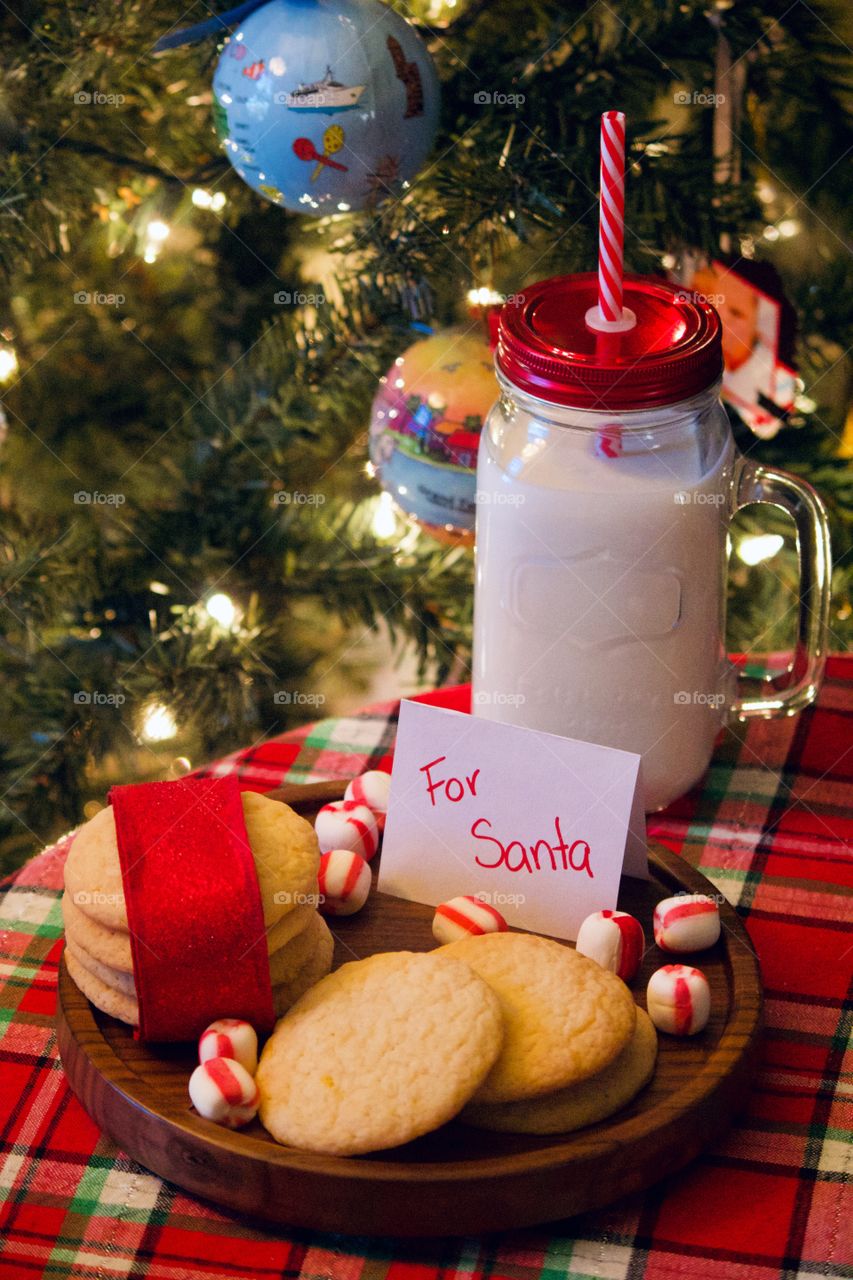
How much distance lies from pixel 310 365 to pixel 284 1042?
792mm

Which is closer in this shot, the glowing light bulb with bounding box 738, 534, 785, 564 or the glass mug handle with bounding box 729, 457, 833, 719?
the glass mug handle with bounding box 729, 457, 833, 719

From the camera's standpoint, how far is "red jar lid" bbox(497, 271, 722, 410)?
0.90 metres

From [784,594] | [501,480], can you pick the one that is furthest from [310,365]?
[784,594]

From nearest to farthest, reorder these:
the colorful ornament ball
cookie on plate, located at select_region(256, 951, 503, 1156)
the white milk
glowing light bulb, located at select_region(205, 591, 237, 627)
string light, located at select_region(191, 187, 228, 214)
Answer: cookie on plate, located at select_region(256, 951, 503, 1156) → the white milk → the colorful ornament ball → string light, located at select_region(191, 187, 228, 214) → glowing light bulb, located at select_region(205, 591, 237, 627)

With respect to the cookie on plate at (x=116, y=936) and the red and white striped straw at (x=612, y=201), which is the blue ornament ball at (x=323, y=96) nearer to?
the red and white striped straw at (x=612, y=201)

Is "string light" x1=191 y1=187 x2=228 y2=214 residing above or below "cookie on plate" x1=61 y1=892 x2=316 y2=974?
above

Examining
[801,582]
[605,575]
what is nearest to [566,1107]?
[605,575]

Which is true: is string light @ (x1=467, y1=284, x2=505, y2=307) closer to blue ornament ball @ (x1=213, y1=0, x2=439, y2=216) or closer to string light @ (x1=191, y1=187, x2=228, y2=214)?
blue ornament ball @ (x1=213, y1=0, x2=439, y2=216)

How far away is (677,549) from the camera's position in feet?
3.14

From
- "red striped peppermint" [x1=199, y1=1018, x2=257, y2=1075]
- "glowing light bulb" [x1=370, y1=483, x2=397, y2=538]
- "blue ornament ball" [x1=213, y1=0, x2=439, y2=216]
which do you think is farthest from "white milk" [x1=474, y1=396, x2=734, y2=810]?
"glowing light bulb" [x1=370, y1=483, x2=397, y2=538]

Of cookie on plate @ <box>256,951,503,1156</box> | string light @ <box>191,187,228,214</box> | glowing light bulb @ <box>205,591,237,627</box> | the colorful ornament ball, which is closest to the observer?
cookie on plate @ <box>256,951,503,1156</box>

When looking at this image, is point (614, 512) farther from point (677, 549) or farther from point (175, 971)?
point (175, 971)

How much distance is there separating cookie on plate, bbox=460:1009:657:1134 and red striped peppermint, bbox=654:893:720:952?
12cm

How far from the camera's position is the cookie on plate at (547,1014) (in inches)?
28.1
